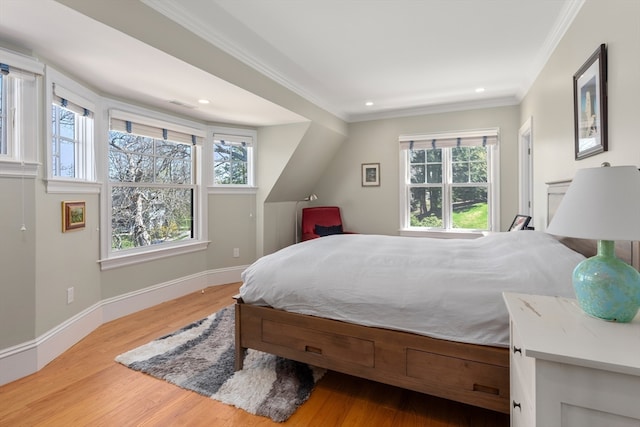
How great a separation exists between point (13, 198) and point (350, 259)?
88.3 inches

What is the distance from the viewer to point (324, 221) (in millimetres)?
4832

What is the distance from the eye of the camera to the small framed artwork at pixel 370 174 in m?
4.79

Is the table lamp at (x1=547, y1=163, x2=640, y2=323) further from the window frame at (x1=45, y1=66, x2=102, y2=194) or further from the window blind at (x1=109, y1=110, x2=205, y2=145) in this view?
the window blind at (x1=109, y1=110, x2=205, y2=145)

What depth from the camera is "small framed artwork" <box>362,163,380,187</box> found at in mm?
4789

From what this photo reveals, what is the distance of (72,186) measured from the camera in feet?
8.25

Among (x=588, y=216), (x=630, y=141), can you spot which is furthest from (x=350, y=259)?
(x=630, y=141)

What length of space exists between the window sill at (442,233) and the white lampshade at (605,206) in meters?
3.50

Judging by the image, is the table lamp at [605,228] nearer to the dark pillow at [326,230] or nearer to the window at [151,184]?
the window at [151,184]

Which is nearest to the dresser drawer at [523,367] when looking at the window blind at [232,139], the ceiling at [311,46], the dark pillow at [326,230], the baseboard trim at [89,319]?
the ceiling at [311,46]

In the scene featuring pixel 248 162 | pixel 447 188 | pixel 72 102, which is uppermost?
pixel 72 102

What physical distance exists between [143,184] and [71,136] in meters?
0.81

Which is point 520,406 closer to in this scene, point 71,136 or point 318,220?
point 71,136

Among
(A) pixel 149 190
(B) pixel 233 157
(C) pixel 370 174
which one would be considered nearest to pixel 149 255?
(A) pixel 149 190

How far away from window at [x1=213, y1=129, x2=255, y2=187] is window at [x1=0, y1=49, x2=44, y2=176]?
2.05 metres
